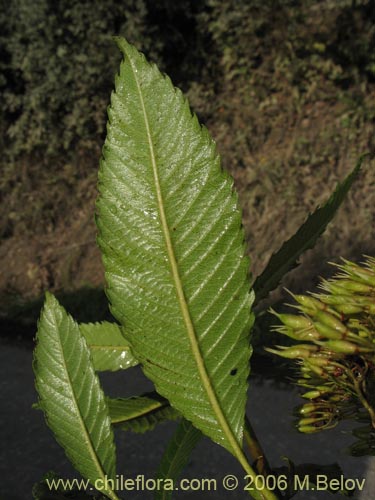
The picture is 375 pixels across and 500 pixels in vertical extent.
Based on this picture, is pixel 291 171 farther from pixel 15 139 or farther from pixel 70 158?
pixel 15 139

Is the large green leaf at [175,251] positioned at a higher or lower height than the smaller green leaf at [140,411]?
higher

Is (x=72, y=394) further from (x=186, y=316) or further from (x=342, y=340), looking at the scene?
(x=342, y=340)

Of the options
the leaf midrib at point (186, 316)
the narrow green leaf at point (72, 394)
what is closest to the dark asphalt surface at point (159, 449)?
the narrow green leaf at point (72, 394)

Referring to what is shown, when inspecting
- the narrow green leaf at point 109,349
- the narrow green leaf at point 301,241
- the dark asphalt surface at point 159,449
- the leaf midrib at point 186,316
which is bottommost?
the dark asphalt surface at point 159,449

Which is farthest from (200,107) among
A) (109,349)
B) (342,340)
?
(342,340)

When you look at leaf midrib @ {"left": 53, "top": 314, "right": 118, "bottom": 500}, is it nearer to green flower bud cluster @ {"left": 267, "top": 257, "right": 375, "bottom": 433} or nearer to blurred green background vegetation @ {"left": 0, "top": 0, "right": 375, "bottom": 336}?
green flower bud cluster @ {"left": 267, "top": 257, "right": 375, "bottom": 433}

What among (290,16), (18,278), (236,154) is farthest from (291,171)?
(18,278)

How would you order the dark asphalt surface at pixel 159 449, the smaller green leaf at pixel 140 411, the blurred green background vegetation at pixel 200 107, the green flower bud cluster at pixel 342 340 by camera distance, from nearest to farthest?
the green flower bud cluster at pixel 342 340
the smaller green leaf at pixel 140 411
the dark asphalt surface at pixel 159 449
the blurred green background vegetation at pixel 200 107

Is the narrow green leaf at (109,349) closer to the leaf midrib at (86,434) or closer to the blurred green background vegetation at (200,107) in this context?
the leaf midrib at (86,434)
